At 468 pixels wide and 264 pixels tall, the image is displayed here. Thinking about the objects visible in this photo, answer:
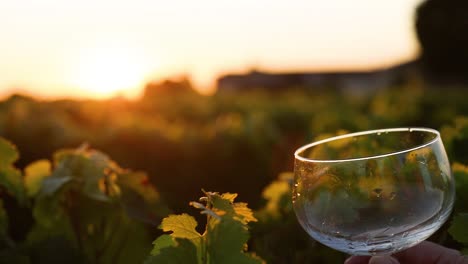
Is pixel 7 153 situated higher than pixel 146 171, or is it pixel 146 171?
pixel 7 153

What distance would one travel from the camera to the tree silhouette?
35.5 m

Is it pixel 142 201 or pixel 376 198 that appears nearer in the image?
pixel 376 198

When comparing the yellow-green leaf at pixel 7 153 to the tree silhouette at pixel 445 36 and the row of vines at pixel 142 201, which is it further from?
the tree silhouette at pixel 445 36

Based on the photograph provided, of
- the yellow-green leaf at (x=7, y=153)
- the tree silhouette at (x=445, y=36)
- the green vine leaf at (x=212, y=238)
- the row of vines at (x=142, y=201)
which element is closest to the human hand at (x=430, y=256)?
the row of vines at (x=142, y=201)

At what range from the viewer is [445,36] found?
35.6 meters

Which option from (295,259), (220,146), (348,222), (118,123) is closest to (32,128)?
(118,123)

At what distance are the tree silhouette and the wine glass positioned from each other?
37.0 meters

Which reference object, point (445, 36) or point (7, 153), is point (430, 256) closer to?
point (7, 153)

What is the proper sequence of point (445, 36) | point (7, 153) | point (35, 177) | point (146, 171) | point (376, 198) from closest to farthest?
1. point (376, 198)
2. point (7, 153)
3. point (35, 177)
4. point (146, 171)
5. point (445, 36)

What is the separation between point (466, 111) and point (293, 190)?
29.4 ft

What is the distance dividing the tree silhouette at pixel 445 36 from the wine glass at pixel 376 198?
3698 cm

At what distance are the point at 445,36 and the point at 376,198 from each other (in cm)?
3718

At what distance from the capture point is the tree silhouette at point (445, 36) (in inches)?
1399

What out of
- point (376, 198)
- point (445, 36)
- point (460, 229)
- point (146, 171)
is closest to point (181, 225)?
point (376, 198)
